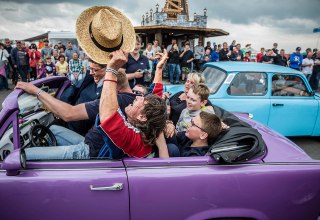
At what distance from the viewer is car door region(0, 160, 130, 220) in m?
1.70

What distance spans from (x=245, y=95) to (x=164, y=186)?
3.25 m

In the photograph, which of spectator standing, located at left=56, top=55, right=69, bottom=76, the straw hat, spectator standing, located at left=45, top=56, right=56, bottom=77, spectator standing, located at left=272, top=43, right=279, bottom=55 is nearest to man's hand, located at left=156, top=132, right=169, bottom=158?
the straw hat

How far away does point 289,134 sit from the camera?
193 inches

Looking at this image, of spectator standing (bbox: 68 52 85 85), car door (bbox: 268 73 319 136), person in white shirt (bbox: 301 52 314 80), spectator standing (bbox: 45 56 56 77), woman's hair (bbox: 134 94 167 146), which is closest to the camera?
woman's hair (bbox: 134 94 167 146)

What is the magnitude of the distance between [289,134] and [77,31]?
4416mm

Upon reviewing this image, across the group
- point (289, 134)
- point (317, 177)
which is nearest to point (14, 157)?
point (317, 177)

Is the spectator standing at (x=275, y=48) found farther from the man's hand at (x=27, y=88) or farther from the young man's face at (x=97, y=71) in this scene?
the man's hand at (x=27, y=88)

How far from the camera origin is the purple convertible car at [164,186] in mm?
1714

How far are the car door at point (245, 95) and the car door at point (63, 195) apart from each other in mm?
2998

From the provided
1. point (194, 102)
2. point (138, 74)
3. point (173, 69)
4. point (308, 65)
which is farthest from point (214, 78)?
point (308, 65)

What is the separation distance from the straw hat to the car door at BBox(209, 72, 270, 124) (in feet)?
8.66

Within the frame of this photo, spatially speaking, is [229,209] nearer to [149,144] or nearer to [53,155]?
[149,144]

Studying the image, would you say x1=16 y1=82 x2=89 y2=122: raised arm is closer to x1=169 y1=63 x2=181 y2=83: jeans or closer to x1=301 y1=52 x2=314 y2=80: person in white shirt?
x1=169 y1=63 x2=181 y2=83: jeans

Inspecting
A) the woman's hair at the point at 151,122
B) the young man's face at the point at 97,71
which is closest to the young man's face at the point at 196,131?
the woman's hair at the point at 151,122
